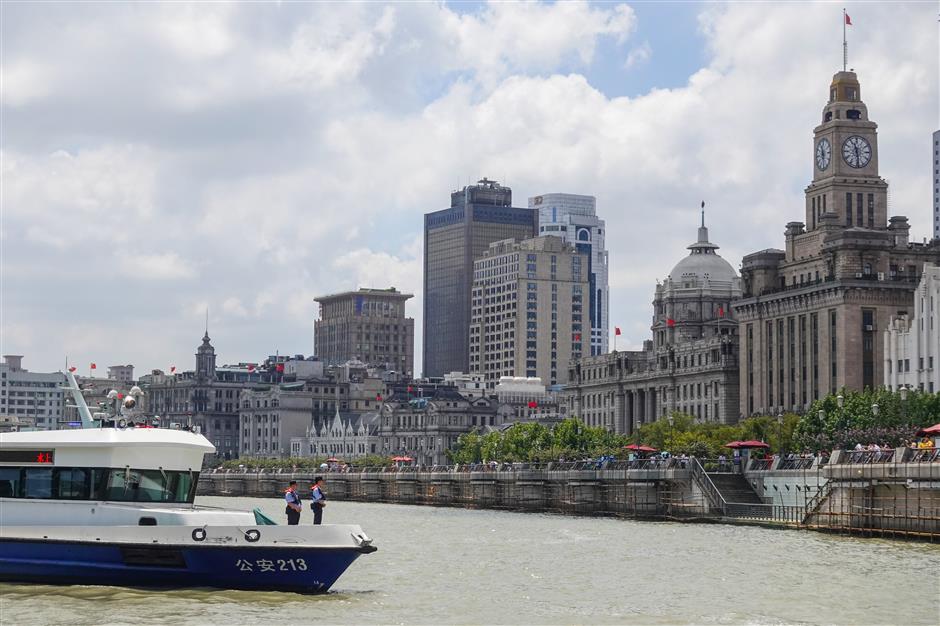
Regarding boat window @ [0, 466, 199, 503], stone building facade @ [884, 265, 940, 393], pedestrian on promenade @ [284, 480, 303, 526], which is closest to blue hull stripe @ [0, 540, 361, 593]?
boat window @ [0, 466, 199, 503]

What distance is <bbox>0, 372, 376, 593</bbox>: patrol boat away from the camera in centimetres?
5206

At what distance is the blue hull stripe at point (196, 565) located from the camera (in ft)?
171

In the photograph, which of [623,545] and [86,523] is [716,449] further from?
[86,523]

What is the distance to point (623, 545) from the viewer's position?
85875mm

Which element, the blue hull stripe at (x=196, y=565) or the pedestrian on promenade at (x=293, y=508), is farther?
the pedestrian on promenade at (x=293, y=508)

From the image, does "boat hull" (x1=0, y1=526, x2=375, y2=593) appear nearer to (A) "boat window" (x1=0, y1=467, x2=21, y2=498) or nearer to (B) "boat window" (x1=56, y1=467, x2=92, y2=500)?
(B) "boat window" (x1=56, y1=467, x2=92, y2=500)

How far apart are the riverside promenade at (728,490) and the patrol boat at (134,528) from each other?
1672 inches

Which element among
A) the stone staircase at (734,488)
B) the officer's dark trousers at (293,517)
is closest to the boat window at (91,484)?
the officer's dark trousers at (293,517)

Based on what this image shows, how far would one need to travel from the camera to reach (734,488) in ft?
399

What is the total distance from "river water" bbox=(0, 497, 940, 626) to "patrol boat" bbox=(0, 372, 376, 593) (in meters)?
0.70

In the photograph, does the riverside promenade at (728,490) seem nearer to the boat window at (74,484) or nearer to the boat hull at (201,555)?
the boat hull at (201,555)

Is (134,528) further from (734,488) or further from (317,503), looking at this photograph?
(734,488)

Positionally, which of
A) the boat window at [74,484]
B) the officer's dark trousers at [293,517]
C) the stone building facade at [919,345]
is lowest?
the officer's dark trousers at [293,517]

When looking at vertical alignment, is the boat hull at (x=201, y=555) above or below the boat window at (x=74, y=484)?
below
